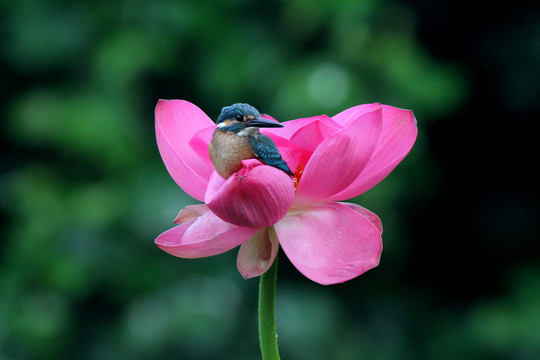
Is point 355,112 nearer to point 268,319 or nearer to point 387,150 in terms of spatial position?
point 387,150

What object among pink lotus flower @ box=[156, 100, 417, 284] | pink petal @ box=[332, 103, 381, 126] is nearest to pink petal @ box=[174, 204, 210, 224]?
pink lotus flower @ box=[156, 100, 417, 284]

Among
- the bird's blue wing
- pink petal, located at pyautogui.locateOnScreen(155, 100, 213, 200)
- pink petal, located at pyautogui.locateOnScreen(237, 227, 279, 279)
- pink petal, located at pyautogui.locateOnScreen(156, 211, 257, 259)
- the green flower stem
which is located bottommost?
the green flower stem

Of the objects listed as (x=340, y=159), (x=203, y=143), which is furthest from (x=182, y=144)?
(x=340, y=159)

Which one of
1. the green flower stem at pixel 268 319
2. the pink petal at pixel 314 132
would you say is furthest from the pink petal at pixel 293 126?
the green flower stem at pixel 268 319

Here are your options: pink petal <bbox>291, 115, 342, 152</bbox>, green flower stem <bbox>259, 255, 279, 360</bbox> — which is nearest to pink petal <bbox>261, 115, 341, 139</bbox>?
pink petal <bbox>291, 115, 342, 152</bbox>

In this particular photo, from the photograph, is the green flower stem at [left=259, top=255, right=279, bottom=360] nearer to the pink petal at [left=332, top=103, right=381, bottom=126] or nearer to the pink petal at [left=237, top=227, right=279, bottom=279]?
the pink petal at [left=237, top=227, right=279, bottom=279]

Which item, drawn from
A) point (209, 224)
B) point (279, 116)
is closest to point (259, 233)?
point (209, 224)

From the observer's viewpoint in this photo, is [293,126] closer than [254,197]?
No

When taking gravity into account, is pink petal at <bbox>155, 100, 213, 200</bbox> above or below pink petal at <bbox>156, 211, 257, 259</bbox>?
above

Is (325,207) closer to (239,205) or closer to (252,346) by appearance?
(239,205)
